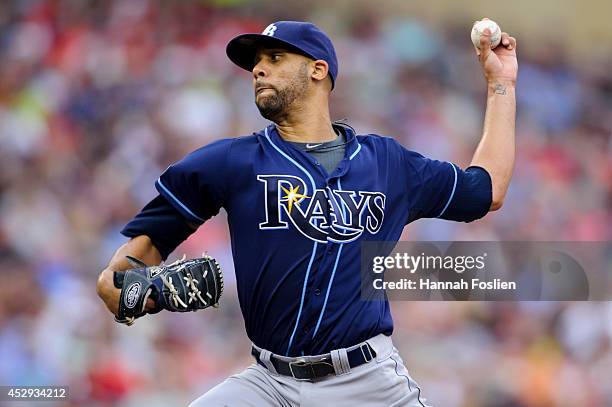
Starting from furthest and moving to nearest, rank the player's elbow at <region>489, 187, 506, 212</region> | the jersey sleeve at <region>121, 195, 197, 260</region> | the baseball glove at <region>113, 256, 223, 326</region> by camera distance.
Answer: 1. the player's elbow at <region>489, 187, 506, 212</region>
2. the jersey sleeve at <region>121, 195, 197, 260</region>
3. the baseball glove at <region>113, 256, 223, 326</region>

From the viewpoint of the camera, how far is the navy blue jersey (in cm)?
313

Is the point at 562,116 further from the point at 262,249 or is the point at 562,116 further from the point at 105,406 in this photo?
the point at 262,249

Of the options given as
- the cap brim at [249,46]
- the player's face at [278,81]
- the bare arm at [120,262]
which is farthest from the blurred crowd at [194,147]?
the player's face at [278,81]

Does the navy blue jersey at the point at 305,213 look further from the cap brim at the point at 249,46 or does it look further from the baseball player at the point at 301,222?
the cap brim at the point at 249,46

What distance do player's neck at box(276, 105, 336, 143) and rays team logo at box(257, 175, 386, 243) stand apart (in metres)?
0.24

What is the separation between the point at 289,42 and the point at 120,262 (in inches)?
37.6

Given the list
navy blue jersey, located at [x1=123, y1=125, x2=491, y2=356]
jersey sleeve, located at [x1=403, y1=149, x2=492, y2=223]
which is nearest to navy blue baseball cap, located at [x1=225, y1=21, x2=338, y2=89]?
navy blue jersey, located at [x1=123, y1=125, x2=491, y2=356]

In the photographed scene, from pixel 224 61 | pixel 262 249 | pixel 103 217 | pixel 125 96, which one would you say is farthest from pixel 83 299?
pixel 262 249

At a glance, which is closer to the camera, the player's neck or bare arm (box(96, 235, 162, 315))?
bare arm (box(96, 235, 162, 315))

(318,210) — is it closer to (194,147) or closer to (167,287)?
(167,287)

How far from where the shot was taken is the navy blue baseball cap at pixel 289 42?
338 cm

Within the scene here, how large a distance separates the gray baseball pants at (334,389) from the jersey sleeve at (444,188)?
526mm

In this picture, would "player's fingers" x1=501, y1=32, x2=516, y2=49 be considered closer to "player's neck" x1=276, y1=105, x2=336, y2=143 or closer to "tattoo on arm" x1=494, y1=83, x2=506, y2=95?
"tattoo on arm" x1=494, y1=83, x2=506, y2=95

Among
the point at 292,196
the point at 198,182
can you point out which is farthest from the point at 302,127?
the point at 198,182
